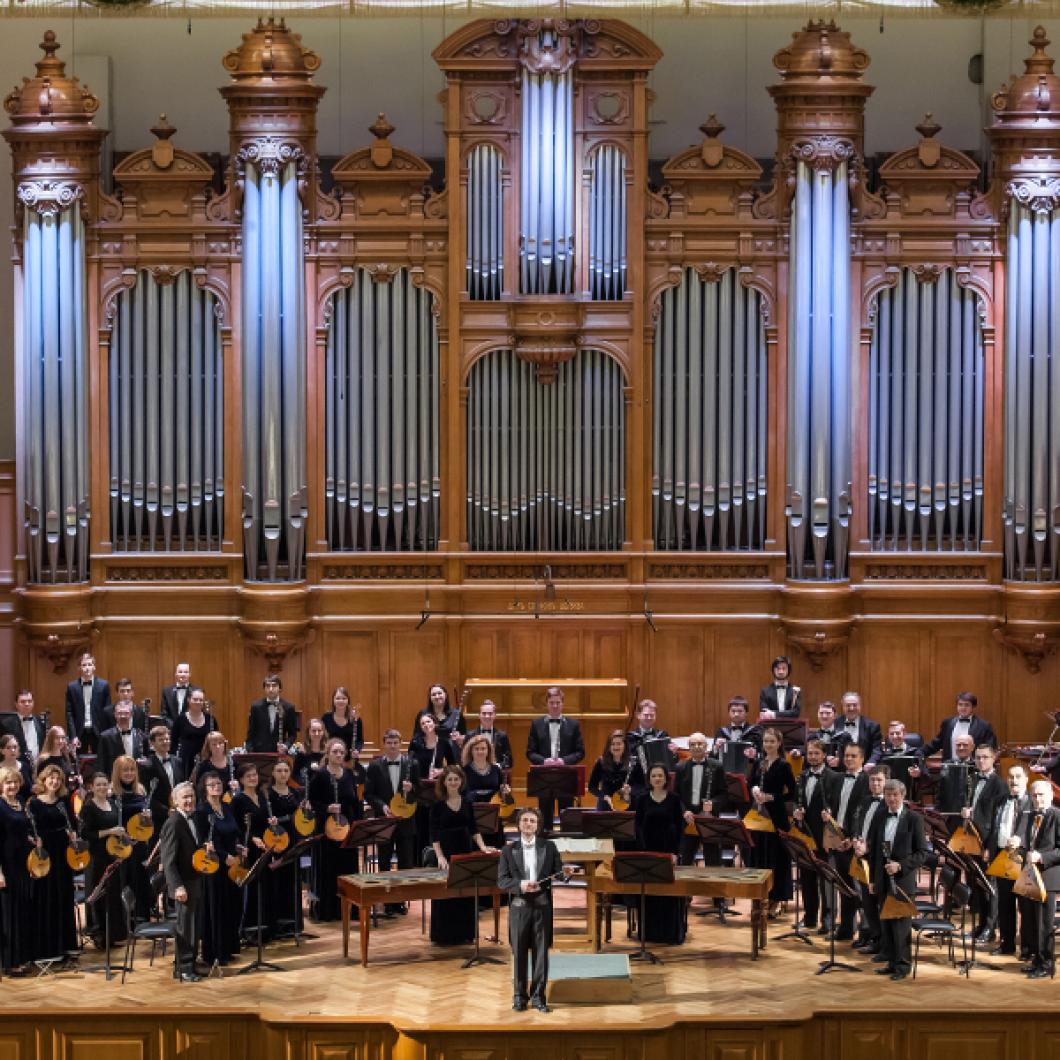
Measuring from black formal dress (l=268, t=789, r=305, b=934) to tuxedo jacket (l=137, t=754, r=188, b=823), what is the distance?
0.81 m

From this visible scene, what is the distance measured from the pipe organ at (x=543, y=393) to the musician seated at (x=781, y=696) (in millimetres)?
707

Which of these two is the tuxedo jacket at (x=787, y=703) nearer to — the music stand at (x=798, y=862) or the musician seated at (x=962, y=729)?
the musician seated at (x=962, y=729)

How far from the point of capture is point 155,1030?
12.6 metres

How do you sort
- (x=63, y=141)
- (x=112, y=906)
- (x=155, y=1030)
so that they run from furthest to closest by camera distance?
1. (x=63, y=141)
2. (x=112, y=906)
3. (x=155, y=1030)

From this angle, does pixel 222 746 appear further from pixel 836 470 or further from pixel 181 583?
pixel 836 470

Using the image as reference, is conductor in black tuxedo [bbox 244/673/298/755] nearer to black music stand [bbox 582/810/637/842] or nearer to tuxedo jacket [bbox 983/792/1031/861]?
black music stand [bbox 582/810/637/842]

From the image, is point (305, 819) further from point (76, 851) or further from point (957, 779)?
point (957, 779)

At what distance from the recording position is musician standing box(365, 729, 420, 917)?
1504 centimetres

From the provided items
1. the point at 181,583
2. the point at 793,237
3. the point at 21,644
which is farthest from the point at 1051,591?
the point at 21,644

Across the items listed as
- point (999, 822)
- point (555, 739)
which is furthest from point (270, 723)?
point (999, 822)

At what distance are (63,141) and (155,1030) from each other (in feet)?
23.7

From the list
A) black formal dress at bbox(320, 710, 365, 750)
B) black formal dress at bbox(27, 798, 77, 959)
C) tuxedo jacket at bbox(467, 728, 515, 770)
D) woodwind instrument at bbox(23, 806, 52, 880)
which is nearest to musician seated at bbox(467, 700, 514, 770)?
tuxedo jacket at bbox(467, 728, 515, 770)

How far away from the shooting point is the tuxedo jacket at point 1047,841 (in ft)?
45.5

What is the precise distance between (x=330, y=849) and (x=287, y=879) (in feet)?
1.28
